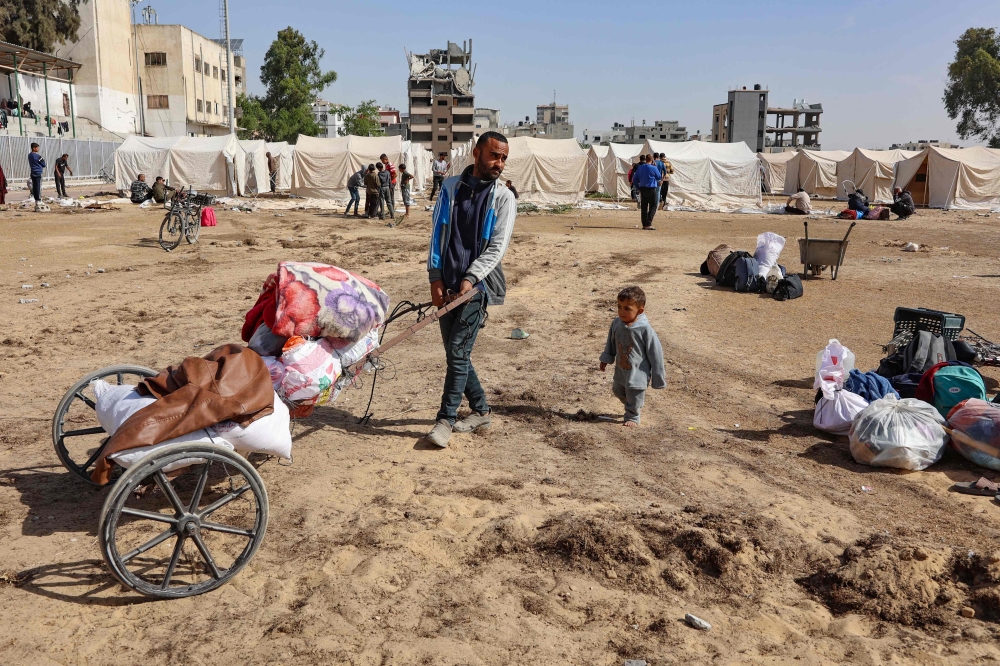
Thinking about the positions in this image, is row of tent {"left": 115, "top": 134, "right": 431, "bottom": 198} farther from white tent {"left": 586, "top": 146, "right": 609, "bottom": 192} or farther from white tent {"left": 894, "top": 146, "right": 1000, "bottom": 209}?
white tent {"left": 894, "top": 146, "right": 1000, "bottom": 209}

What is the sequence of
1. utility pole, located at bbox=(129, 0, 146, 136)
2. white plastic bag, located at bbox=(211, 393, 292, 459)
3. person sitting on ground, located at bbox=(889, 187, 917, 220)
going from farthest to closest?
utility pole, located at bbox=(129, 0, 146, 136) → person sitting on ground, located at bbox=(889, 187, 917, 220) → white plastic bag, located at bbox=(211, 393, 292, 459)

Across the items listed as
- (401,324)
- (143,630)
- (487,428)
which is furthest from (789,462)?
(401,324)

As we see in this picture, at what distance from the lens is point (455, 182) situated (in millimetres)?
4234

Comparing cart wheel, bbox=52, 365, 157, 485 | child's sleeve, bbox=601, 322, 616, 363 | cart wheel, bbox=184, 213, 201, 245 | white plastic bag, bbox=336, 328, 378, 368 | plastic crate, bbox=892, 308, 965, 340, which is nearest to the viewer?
cart wheel, bbox=52, 365, 157, 485

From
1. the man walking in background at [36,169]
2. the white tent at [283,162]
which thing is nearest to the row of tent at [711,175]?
the white tent at [283,162]

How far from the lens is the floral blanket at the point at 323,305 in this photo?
3758 mm

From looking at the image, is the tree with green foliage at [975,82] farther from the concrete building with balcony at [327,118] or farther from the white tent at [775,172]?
the concrete building with balcony at [327,118]

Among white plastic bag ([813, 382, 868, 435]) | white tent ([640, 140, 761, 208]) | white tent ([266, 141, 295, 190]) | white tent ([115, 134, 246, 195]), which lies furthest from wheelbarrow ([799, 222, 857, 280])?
white tent ([266, 141, 295, 190])

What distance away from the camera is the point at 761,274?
9984 millimetres

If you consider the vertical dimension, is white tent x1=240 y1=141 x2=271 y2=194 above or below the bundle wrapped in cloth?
above

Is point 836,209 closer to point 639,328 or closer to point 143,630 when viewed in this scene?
point 639,328

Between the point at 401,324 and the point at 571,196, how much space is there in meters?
22.8

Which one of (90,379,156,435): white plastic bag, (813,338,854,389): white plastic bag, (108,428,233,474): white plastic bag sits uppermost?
(90,379,156,435): white plastic bag

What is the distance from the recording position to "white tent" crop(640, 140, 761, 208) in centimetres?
2881
